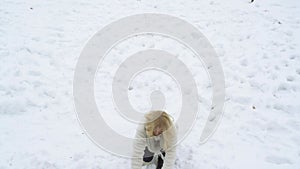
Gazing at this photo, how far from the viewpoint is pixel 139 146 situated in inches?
132

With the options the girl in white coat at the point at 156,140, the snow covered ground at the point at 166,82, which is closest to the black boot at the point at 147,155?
the girl in white coat at the point at 156,140

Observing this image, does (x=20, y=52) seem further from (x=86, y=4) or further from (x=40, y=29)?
(x=86, y=4)

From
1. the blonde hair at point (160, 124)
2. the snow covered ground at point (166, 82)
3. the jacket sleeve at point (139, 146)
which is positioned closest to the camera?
the blonde hair at point (160, 124)

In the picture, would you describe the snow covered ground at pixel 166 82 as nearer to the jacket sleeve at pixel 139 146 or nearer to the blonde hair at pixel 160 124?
the jacket sleeve at pixel 139 146

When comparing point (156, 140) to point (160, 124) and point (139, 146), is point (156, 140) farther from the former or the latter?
point (160, 124)

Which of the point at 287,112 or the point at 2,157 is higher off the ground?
the point at 287,112

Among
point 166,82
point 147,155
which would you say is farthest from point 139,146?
point 166,82

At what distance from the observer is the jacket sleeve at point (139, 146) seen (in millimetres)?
3291

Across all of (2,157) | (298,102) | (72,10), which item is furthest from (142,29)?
(2,157)

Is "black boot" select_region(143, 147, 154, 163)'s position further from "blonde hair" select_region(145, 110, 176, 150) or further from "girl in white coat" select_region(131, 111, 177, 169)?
"blonde hair" select_region(145, 110, 176, 150)

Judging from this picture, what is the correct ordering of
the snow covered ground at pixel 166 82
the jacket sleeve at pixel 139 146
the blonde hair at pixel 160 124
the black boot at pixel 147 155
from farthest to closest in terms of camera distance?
the snow covered ground at pixel 166 82
the black boot at pixel 147 155
the jacket sleeve at pixel 139 146
the blonde hair at pixel 160 124

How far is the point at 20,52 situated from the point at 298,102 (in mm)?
5376

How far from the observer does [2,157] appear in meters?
3.96

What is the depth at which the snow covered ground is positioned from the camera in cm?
400
